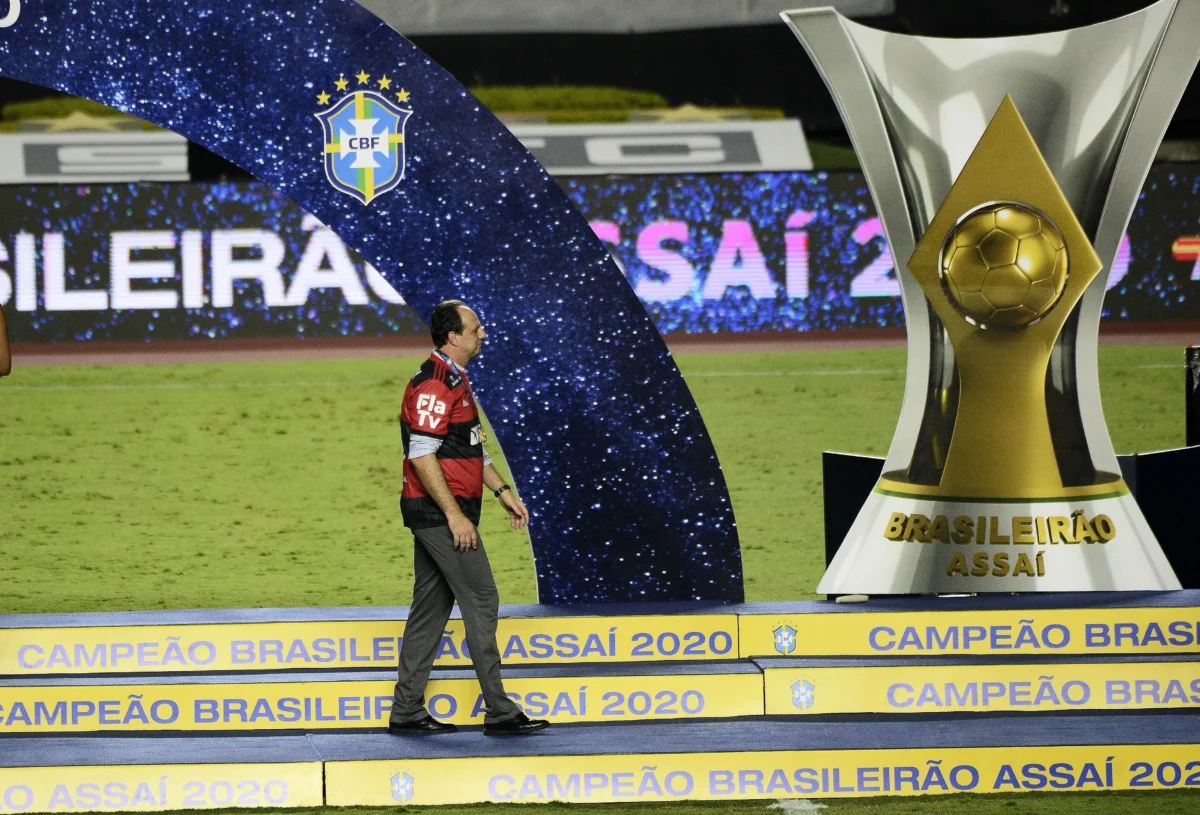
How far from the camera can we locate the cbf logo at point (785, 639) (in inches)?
198

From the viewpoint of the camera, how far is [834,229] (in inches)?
542

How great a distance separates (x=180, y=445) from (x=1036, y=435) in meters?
6.91

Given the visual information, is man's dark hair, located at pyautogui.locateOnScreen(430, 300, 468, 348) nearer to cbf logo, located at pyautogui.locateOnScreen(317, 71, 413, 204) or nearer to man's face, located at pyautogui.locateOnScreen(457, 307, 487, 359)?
man's face, located at pyautogui.locateOnScreen(457, 307, 487, 359)

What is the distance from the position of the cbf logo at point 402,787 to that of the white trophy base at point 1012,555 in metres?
1.80

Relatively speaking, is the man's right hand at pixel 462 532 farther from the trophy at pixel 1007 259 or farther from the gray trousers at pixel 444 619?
the trophy at pixel 1007 259

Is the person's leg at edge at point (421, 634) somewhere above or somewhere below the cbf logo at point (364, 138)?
below

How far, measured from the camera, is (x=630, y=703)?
4684 mm

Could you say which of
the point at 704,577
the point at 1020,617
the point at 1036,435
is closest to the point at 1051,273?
the point at 1036,435

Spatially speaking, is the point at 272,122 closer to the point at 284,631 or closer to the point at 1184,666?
the point at 284,631

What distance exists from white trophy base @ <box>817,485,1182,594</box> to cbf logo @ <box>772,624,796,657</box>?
38cm

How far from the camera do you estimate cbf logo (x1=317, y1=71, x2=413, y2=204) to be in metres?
5.26

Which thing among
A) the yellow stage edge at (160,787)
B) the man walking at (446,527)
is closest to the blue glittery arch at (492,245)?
the man walking at (446,527)

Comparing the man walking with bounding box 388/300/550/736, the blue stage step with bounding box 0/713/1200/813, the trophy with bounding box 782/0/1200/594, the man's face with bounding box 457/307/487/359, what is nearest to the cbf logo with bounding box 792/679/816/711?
the blue stage step with bounding box 0/713/1200/813

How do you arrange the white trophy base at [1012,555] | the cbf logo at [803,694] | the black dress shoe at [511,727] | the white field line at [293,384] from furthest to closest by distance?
1. the white field line at [293,384]
2. the white trophy base at [1012,555]
3. the cbf logo at [803,694]
4. the black dress shoe at [511,727]
